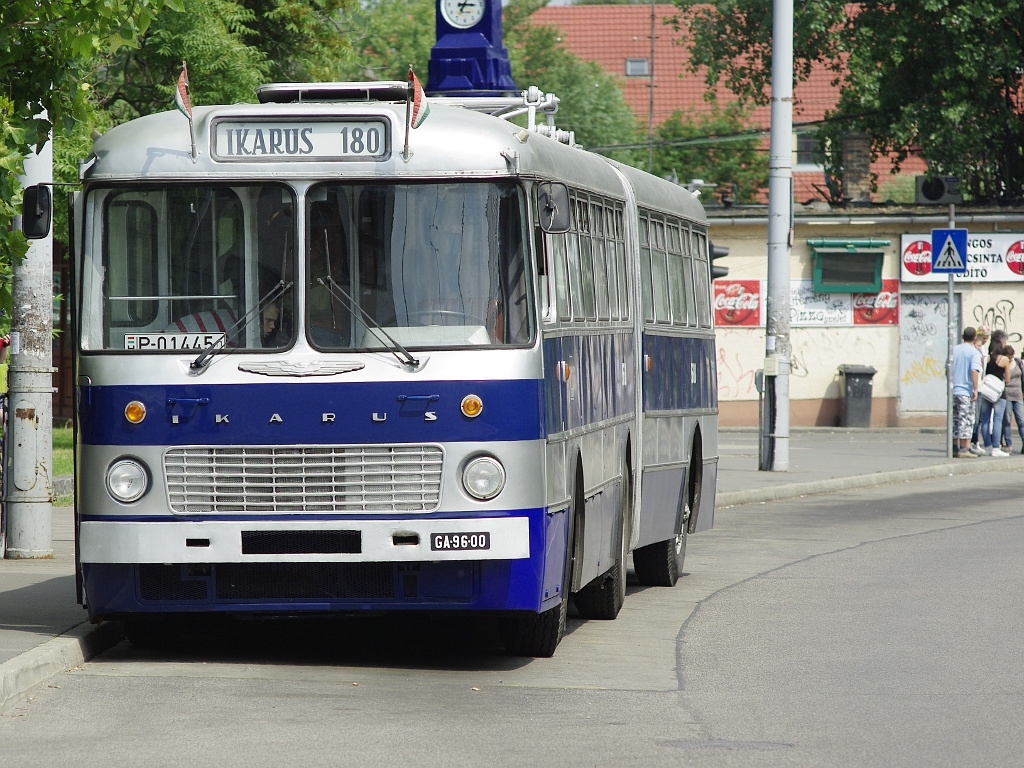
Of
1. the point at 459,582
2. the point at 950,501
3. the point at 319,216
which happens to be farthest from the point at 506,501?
the point at 950,501

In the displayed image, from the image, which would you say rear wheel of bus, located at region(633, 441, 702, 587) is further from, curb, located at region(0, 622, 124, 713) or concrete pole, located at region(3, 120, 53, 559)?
curb, located at region(0, 622, 124, 713)

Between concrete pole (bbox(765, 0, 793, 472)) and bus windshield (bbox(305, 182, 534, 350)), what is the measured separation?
48.8 ft

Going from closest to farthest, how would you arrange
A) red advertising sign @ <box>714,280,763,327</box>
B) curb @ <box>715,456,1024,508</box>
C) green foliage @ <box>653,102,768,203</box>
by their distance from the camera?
curb @ <box>715,456,1024,508</box>
red advertising sign @ <box>714,280,763,327</box>
green foliage @ <box>653,102,768,203</box>

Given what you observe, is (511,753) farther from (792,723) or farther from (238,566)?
(238,566)

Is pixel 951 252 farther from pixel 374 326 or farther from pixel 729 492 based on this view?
pixel 374 326

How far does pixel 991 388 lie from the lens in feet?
90.2

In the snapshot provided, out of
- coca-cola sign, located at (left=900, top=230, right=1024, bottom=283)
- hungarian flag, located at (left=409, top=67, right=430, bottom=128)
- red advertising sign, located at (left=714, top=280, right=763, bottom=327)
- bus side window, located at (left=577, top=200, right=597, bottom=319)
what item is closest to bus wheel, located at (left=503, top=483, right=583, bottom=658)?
bus side window, located at (left=577, top=200, right=597, bottom=319)

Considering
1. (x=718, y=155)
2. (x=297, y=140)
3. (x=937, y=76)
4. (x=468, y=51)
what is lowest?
(x=297, y=140)

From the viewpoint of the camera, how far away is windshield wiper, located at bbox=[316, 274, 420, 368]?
8867mm

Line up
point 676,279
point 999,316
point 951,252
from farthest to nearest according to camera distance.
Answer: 1. point 999,316
2. point 951,252
3. point 676,279

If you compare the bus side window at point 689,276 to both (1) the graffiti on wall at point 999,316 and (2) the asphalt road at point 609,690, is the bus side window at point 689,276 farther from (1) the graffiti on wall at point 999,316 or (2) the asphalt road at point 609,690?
(1) the graffiti on wall at point 999,316

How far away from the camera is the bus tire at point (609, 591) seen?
1126 cm

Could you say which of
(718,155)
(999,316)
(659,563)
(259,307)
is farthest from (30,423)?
(718,155)

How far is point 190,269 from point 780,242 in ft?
51.0
